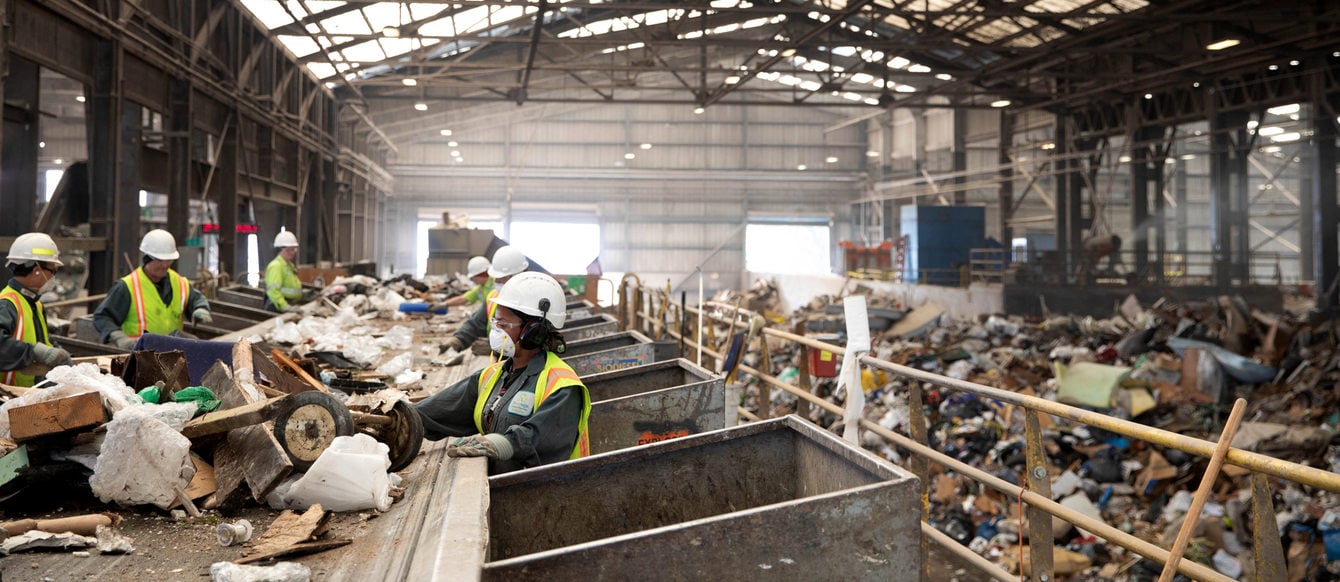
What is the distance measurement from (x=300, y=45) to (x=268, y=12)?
2400mm

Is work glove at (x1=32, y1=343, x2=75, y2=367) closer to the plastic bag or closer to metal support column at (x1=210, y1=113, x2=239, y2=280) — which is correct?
the plastic bag

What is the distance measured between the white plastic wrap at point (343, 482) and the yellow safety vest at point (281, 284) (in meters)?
7.84

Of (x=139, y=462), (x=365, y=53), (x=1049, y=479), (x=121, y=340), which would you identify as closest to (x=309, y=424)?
(x=139, y=462)

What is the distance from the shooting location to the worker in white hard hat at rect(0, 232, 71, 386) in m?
4.86

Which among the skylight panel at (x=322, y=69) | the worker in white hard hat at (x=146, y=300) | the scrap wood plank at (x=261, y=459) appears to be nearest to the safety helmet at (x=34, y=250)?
the worker in white hard hat at (x=146, y=300)

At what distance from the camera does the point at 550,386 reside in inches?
135

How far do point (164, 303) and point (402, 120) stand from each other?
23.8 m

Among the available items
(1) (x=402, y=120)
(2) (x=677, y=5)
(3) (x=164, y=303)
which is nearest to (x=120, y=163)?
(3) (x=164, y=303)

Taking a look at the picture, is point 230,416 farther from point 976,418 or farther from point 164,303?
point 976,418

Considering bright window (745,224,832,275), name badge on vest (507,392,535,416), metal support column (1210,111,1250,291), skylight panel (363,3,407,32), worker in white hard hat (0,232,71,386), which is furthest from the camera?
bright window (745,224,832,275)

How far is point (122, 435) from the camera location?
2811 mm

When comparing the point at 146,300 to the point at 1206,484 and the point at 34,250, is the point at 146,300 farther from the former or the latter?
the point at 1206,484

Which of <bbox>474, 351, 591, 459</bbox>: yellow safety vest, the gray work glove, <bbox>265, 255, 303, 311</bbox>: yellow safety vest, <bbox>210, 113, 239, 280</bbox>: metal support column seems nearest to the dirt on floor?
<bbox>474, 351, 591, 459</bbox>: yellow safety vest

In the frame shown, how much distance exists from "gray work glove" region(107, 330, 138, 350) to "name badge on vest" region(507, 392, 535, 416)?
3.80 m
